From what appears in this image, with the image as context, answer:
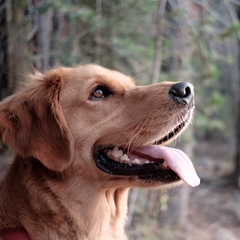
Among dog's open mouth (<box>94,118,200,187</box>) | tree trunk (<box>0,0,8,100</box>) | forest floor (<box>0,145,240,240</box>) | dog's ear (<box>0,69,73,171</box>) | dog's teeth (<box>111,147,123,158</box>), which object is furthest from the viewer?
forest floor (<box>0,145,240,240</box>)

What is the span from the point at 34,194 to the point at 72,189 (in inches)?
10.9

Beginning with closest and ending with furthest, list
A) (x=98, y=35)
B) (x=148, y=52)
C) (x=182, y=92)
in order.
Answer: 1. (x=182, y=92)
2. (x=98, y=35)
3. (x=148, y=52)

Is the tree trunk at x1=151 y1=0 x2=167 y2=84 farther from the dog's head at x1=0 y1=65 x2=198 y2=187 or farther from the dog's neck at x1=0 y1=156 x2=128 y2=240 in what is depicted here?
the dog's neck at x1=0 y1=156 x2=128 y2=240

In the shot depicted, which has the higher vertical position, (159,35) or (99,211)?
(159,35)

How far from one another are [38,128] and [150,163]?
85 cm

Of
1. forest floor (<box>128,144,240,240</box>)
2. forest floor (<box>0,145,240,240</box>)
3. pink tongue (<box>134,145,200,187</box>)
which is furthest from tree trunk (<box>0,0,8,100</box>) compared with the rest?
forest floor (<box>128,144,240,240</box>)

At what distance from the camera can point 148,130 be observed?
260cm

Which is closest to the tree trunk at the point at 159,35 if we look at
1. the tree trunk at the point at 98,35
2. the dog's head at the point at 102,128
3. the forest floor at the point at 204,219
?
the tree trunk at the point at 98,35

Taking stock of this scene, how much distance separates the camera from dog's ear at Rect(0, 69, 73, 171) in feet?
8.13

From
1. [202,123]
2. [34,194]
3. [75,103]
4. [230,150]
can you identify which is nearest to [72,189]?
[34,194]

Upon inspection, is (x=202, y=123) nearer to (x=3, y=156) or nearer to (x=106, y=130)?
(x=3, y=156)

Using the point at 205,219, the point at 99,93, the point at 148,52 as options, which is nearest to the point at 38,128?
the point at 99,93

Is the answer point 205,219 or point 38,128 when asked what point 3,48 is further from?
point 205,219

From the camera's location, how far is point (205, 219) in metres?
7.46
